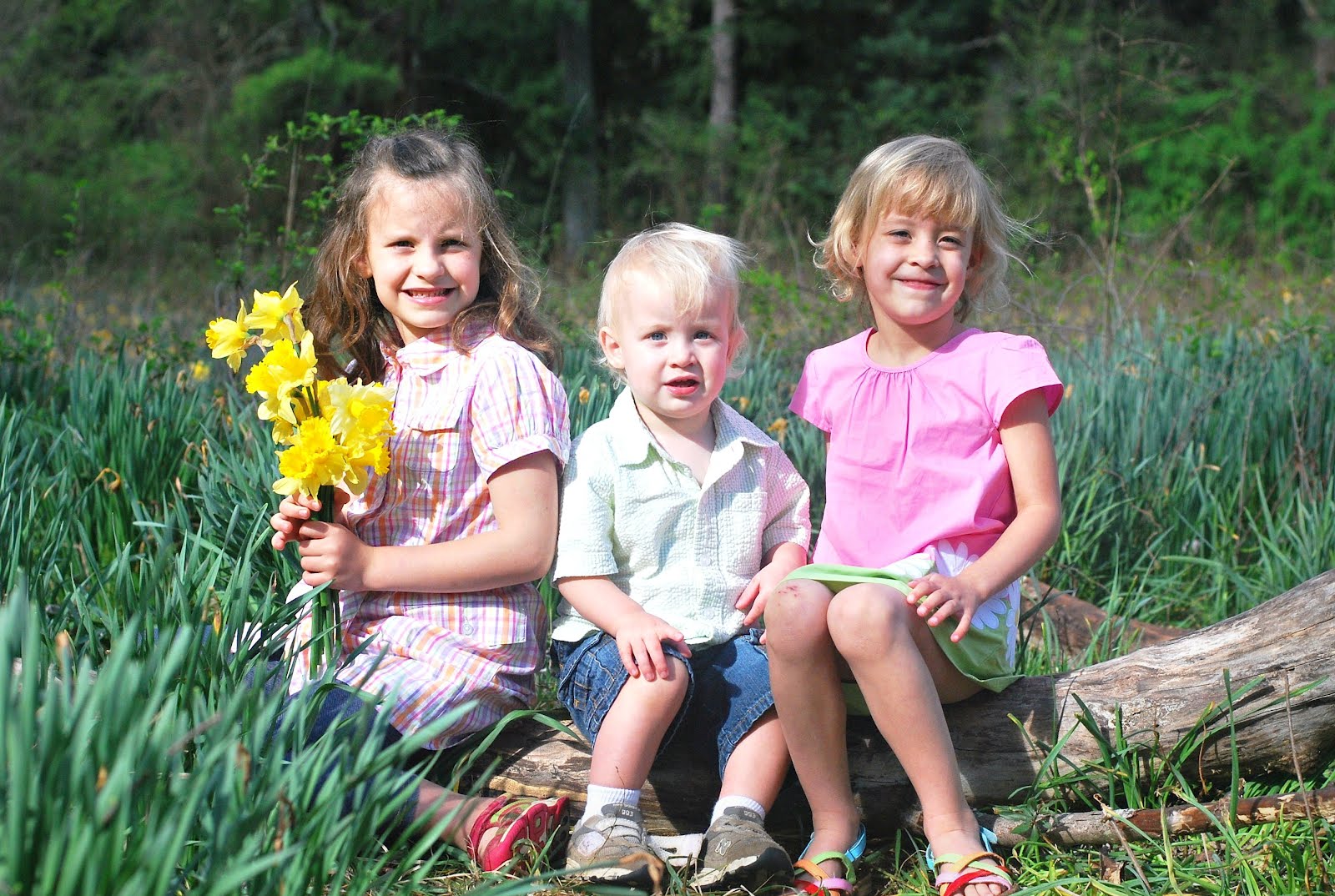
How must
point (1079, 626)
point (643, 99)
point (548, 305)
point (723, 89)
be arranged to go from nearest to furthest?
point (1079, 626) < point (548, 305) < point (723, 89) < point (643, 99)

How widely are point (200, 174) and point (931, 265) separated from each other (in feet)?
40.6

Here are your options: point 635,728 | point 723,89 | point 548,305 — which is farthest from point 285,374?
point 723,89

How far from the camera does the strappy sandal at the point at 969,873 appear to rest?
2082 millimetres

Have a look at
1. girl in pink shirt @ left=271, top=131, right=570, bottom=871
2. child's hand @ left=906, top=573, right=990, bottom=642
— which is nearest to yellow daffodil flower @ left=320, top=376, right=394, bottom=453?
girl in pink shirt @ left=271, top=131, right=570, bottom=871

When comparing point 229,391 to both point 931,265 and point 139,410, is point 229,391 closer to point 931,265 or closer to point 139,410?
point 139,410

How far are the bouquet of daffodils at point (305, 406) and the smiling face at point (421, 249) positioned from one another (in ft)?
1.16

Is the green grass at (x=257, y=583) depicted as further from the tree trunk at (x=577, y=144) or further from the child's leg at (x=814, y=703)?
the tree trunk at (x=577, y=144)

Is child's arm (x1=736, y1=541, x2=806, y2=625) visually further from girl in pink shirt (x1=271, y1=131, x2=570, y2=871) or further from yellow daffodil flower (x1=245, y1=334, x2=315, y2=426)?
yellow daffodil flower (x1=245, y1=334, x2=315, y2=426)

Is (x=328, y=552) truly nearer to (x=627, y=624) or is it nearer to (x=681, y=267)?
(x=627, y=624)

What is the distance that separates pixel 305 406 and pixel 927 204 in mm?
1189

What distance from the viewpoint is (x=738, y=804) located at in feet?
7.28

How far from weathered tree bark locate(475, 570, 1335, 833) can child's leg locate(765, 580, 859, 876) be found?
0.16 metres

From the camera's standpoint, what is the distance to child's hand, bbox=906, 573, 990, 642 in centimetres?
211

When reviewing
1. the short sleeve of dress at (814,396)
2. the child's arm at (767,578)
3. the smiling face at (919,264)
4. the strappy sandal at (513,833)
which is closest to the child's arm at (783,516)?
the child's arm at (767,578)
